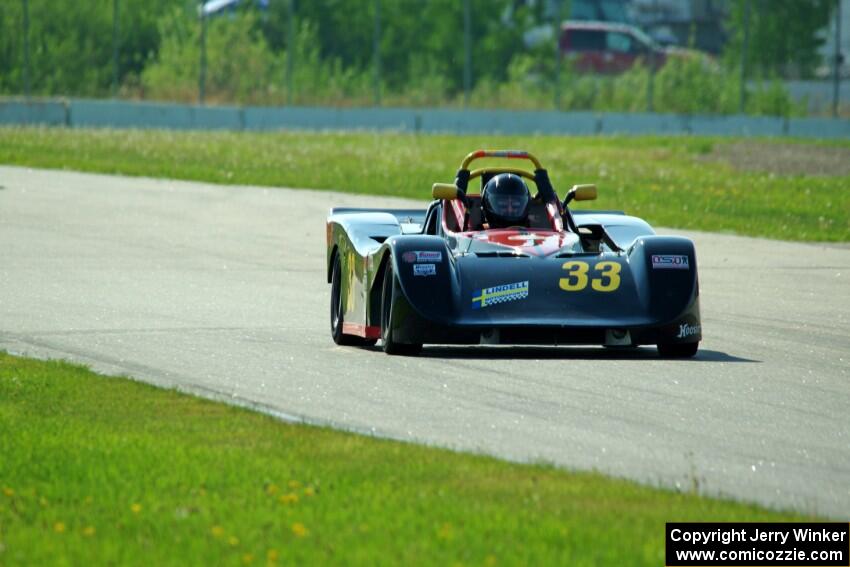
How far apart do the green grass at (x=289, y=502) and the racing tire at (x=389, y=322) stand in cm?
249

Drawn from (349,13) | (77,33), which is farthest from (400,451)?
(349,13)

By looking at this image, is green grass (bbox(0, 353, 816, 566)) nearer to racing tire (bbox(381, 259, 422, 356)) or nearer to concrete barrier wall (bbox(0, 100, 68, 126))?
racing tire (bbox(381, 259, 422, 356))

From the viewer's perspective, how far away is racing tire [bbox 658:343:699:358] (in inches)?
442

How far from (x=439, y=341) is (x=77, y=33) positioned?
39.3m

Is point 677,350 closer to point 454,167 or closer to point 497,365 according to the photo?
point 497,365

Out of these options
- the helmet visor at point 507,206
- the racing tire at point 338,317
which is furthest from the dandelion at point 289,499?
the helmet visor at point 507,206

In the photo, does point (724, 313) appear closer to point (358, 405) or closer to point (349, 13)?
point (358, 405)

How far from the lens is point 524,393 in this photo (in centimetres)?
965

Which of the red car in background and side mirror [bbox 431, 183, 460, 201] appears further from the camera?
the red car in background

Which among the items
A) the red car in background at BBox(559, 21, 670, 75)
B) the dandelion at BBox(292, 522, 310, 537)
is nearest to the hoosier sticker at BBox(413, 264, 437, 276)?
the dandelion at BBox(292, 522, 310, 537)

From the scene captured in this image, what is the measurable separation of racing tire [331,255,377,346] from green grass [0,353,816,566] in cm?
349

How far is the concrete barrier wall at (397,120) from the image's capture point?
43469 mm

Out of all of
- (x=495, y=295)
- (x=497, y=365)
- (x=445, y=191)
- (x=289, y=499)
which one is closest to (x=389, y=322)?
(x=495, y=295)

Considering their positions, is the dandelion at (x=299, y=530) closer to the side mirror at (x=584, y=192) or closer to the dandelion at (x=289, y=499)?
the dandelion at (x=289, y=499)
